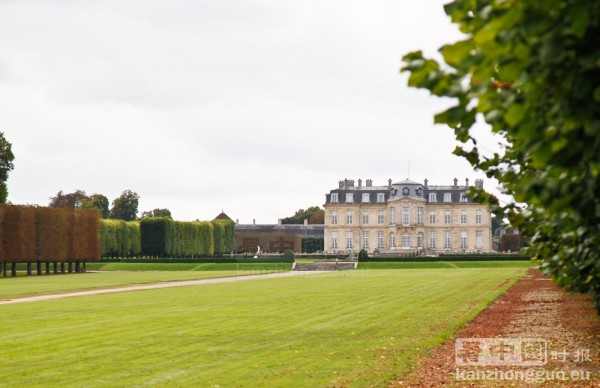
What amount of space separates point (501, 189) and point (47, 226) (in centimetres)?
5916

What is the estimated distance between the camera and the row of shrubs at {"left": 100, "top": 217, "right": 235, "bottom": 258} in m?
80.1

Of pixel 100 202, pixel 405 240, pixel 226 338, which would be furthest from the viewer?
pixel 100 202

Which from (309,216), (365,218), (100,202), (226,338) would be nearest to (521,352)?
(226,338)

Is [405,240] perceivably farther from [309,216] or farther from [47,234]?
[47,234]

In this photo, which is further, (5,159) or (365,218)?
(365,218)

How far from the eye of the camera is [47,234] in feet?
198

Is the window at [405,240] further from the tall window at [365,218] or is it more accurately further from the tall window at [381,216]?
the tall window at [365,218]

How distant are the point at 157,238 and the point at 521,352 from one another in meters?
75.9

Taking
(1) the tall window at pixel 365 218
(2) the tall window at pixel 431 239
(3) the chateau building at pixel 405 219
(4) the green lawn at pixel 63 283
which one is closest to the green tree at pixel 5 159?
(4) the green lawn at pixel 63 283

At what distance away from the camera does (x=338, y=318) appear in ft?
63.8

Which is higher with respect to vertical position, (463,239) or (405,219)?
(405,219)

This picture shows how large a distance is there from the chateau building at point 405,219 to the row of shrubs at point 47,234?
48141 mm

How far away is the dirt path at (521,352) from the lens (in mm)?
10078

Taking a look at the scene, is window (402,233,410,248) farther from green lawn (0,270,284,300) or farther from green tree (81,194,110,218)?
green lawn (0,270,284,300)
